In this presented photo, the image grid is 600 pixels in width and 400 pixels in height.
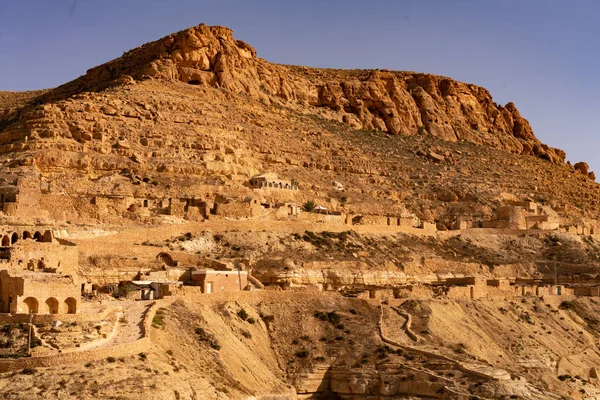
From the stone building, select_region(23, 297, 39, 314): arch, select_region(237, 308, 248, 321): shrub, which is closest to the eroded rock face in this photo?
the stone building

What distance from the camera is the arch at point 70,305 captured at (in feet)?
122

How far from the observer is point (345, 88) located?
11075cm

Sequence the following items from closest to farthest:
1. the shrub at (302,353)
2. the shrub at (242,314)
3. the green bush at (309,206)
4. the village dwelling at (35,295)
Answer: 1. the village dwelling at (35,295)
2. the shrub at (302,353)
3. the shrub at (242,314)
4. the green bush at (309,206)

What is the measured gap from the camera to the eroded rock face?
90625mm

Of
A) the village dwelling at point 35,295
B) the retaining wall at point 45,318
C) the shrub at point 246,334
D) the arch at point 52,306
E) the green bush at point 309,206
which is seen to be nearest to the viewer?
the retaining wall at point 45,318

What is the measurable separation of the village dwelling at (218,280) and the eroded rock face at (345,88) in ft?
129

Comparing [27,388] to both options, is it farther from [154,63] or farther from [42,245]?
[154,63]

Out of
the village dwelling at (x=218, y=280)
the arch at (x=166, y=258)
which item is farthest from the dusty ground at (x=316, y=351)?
the arch at (x=166, y=258)

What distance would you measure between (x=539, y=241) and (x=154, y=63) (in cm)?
3283

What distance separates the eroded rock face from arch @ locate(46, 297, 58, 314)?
5091cm

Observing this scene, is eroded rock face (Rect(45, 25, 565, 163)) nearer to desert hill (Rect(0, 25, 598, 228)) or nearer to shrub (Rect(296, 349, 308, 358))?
desert hill (Rect(0, 25, 598, 228))

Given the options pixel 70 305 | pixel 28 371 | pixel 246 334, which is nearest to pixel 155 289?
pixel 246 334

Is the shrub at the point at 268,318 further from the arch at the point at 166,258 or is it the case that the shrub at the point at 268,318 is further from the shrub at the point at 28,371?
the shrub at the point at 28,371

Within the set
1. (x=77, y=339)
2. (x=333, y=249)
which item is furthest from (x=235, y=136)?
(x=77, y=339)
